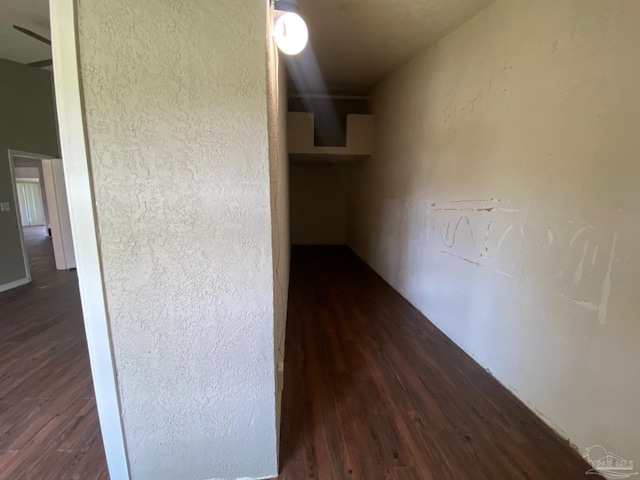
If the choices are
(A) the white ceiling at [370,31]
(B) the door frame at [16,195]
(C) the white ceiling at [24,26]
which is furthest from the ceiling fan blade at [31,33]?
(A) the white ceiling at [370,31]

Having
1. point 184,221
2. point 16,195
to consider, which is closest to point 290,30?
point 184,221

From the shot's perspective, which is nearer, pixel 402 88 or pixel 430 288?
pixel 430 288

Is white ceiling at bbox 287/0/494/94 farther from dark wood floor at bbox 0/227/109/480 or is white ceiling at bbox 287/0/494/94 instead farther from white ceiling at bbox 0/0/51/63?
dark wood floor at bbox 0/227/109/480

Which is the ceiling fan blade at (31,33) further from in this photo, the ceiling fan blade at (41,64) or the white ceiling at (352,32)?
the ceiling fan blade at (41,64)

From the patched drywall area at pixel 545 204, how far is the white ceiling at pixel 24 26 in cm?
384

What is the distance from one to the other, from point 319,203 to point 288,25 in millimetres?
5154

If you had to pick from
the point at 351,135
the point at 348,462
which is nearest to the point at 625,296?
the point at 348,462

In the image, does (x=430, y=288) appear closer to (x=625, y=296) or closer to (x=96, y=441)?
(x=625, y=296)

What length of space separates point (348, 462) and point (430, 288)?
1.95 m

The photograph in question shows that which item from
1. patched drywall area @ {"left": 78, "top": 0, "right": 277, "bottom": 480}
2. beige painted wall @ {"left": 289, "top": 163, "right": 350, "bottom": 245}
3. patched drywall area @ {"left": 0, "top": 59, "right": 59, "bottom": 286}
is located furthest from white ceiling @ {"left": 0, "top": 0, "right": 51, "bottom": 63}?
beige painted wall @ {"left": 289, "top": 163, "right": 350, "bottom": 245}

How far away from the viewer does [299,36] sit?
1.52 meters

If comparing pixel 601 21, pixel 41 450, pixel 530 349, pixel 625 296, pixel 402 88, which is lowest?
pixel 41 450

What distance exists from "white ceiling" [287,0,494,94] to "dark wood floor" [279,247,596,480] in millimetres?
2666

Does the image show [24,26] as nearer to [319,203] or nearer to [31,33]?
[31,33]
